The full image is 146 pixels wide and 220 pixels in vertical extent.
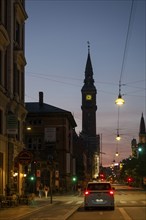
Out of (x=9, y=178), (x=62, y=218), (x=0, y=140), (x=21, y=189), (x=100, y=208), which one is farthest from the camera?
(x=21, y=189)

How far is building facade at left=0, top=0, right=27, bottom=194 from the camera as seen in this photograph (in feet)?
128

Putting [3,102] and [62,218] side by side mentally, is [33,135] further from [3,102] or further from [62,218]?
[62,218]

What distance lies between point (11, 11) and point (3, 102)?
25.3 ft

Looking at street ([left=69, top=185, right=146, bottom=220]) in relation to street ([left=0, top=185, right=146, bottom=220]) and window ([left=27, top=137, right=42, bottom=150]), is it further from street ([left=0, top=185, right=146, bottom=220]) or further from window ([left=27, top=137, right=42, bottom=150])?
window ([left=27, top=137, right=42, bottom=150])

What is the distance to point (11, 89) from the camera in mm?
42250

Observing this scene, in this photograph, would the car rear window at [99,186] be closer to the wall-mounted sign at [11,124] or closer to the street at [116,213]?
the street at [116,213]

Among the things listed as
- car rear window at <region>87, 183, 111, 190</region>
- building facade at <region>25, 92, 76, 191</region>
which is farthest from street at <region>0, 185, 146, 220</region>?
building facade at <region>25, 92, 76, 191</region>

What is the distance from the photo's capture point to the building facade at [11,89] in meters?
39.2

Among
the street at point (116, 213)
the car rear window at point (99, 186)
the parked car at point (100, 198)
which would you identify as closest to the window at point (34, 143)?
the street at point (116, 213)

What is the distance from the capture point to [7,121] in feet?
128

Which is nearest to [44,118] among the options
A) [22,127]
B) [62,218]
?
[22,127]

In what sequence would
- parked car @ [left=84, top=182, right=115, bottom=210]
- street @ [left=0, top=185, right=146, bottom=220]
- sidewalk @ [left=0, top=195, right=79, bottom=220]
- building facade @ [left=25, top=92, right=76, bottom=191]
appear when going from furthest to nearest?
1. building facade @ [left=25, top=92, right=76, bottom=191]
2. parked car @ [left=84, top=182, right=115, bottom=210]
3. sidewalk @ [left=0, top=195, right=79, bottom=220]
4. street @ [left=0, top=185, right=146, bottom=220]

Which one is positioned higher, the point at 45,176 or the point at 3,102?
the point at 3,102

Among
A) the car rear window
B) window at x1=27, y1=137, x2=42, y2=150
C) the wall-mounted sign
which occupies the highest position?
window at x1=27, y1=137, x2=42, y2=150
